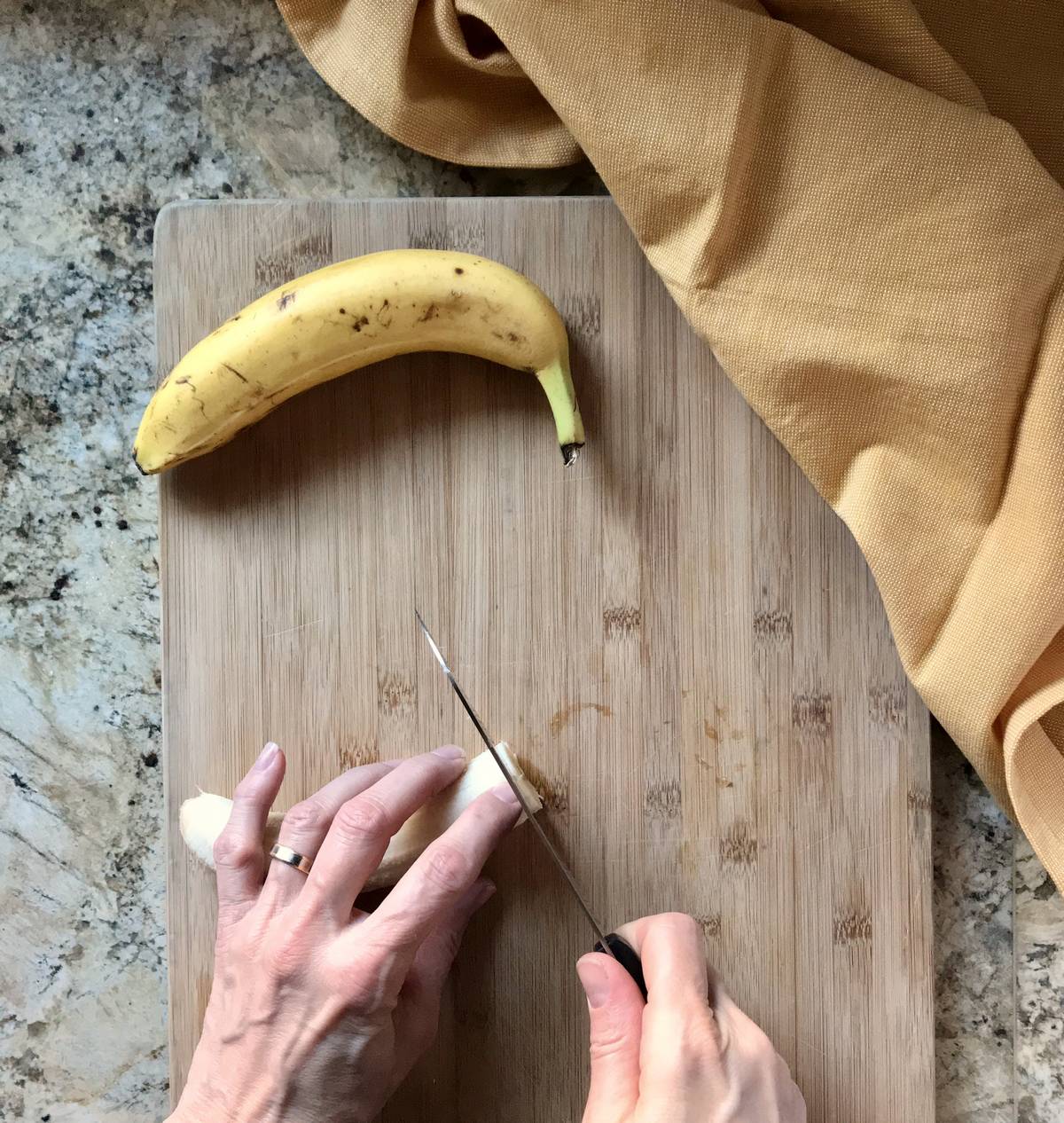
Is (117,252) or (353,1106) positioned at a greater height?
(117,252)

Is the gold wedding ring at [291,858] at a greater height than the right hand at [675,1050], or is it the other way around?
the gold wedding ring at [291,858]

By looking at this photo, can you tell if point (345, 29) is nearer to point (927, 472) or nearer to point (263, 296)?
point (263, 296)

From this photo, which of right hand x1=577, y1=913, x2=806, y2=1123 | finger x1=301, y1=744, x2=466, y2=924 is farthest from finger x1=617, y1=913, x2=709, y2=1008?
finger x1=301, y1=744, x2=466, y2=924

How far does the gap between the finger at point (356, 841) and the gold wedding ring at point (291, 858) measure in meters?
0.01

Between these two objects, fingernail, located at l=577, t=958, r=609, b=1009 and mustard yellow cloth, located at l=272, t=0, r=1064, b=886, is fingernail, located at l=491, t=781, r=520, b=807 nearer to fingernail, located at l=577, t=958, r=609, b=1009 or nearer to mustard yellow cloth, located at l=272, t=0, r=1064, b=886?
fingernail, located at l=577, t=958, r=609, b=1009

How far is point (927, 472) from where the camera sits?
2.72 feet

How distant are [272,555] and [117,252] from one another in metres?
0.33

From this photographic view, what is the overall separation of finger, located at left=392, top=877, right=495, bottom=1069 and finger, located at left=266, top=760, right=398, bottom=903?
13 centimetres

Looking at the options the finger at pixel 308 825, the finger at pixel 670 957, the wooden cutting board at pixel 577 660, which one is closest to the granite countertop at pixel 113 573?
the wooden cutting board at pixel 577 660

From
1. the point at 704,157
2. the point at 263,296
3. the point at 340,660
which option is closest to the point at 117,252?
the point at 263,296

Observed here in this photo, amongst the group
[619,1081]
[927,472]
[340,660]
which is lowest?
[619,1081]

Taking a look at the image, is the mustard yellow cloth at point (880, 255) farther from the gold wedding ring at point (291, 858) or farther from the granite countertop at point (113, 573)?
the gold wedding ring at point (291, 858)

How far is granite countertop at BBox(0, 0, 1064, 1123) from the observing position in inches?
36.5

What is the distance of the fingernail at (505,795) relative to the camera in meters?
0.85
